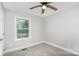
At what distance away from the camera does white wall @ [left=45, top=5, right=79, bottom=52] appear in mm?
Result: 1646

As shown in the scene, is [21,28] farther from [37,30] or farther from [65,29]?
[65,29]

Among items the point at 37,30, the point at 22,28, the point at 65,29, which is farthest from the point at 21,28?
the point at 65,29

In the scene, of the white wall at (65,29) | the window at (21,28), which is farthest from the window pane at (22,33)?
the white wall at (65,29)

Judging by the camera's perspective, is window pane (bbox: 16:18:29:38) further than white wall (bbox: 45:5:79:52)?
No

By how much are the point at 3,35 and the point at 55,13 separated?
1.18 m

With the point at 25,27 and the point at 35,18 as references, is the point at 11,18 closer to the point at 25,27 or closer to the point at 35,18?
the point at 25,27

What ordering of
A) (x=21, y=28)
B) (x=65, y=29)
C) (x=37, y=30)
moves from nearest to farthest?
(x=21, y=28) → (x=37, y=30) → (x=65, y=29)

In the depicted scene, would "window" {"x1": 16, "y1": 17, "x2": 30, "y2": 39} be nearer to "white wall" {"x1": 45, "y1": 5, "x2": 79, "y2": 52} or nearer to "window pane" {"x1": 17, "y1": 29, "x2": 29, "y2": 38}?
"window pane" {"x1": 17, "y1": 29, "x2": 29, "y2": 38}

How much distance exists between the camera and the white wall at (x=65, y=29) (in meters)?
1.65

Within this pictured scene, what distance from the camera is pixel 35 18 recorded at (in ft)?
4.81

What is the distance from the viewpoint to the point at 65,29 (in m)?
1.73

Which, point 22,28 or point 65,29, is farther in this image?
point 65,29

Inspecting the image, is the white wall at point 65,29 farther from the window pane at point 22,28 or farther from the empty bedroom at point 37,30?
the window pane at point 22,28

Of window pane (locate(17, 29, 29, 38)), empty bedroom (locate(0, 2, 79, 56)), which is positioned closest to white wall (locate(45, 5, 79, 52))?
empty bedroom (locate(0, 2, 79, 56))
